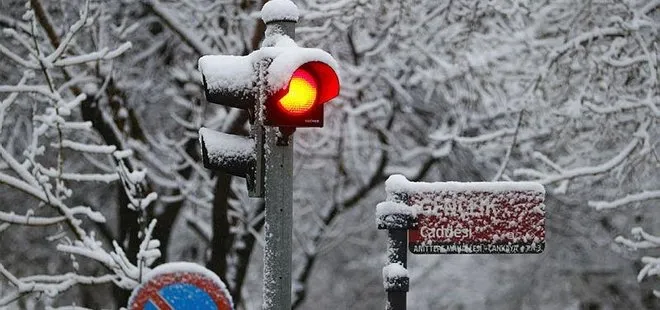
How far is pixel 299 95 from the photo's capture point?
3.76 meters

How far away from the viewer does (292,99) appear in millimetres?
3750

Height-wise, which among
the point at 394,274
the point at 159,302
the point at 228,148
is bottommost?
the point at 159,302

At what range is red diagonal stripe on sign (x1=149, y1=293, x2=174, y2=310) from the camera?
461cm

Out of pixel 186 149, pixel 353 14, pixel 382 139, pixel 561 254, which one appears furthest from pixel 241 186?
pixel 561 254

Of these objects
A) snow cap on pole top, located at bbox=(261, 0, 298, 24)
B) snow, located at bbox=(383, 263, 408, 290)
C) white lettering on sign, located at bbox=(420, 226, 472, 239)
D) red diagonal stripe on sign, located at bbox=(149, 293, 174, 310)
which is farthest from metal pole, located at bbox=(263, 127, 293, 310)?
red diagonal stripe on sign, located at bbox=(149, 293, 174, 310)

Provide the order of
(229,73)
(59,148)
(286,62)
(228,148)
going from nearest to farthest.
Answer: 1. (286,62)
2. (229,73)
3. (228,148)
4. (59,148)

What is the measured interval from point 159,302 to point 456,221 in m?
1.50

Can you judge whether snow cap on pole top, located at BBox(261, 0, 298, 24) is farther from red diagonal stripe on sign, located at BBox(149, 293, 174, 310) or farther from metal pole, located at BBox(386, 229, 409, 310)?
red diagonal stripe on sign, located at BBox(149, 293, 174, 310)

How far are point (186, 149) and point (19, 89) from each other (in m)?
2.69

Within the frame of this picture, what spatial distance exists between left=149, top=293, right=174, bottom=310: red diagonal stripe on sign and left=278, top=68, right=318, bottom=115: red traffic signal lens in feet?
4.56

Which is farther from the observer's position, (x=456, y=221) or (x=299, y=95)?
(x=456, y=221)

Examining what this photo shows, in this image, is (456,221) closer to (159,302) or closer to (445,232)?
(445,232)

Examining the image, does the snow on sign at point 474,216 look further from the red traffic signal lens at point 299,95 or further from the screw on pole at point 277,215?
the red traffic signal lens at point 299,95

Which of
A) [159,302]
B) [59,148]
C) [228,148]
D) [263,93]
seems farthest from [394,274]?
[59,148]
